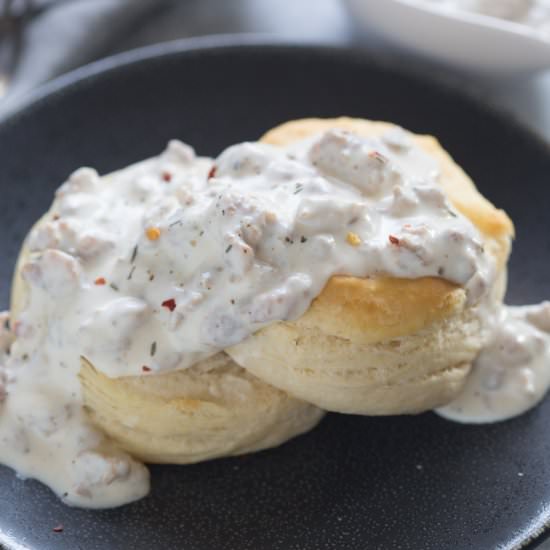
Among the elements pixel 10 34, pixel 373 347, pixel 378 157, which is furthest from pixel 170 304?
pixel 10 34

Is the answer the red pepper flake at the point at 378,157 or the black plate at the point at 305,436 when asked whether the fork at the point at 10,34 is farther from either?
the red pepper flake at the point at 378,157

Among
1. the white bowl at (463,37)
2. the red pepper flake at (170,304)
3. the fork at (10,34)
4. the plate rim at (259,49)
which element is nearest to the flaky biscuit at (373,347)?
the red pepper flake at (170,304)

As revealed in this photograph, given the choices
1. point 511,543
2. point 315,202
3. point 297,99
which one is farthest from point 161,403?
point 297,99

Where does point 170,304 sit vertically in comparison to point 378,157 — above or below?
below

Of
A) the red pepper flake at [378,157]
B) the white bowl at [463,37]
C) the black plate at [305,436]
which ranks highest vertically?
the white bowl at [463,37]

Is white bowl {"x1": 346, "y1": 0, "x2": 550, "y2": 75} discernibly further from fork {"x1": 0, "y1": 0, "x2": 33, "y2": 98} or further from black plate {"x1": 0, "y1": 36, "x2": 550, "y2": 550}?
fork {"x1": 0, "y1": 0, "x2": 33, "y2": 98}

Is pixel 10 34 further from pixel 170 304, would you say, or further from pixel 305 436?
pixel 305 436
